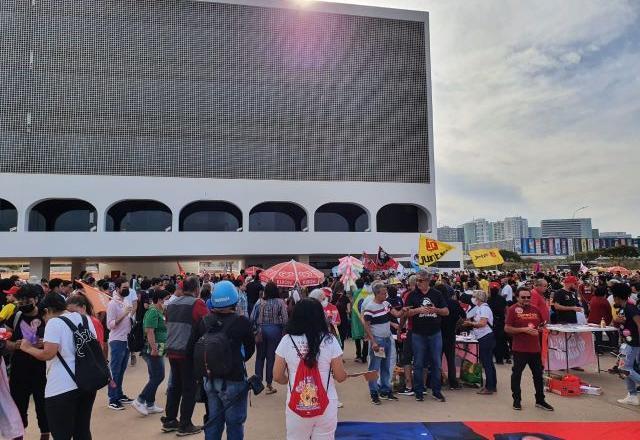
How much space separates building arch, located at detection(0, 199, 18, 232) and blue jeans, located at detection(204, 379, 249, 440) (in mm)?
33274

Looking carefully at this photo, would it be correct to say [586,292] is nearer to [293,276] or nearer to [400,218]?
[293,276]

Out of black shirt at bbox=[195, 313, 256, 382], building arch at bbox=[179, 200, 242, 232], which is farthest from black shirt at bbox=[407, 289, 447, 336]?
building arch at bbox=[179, 200, 242, 232]

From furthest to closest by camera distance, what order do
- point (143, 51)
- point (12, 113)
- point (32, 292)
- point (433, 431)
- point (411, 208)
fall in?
point (411, 208), point (143, 51), point (12, 113), point (433, 431), point (32, 292)

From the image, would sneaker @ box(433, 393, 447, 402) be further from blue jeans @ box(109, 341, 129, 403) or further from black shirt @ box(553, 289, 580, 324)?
blue jeans @ box(109, 341, 129, 403)

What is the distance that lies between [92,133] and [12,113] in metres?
5.20

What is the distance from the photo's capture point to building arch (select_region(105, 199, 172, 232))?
33594mm

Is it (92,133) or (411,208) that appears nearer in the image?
(92,133)

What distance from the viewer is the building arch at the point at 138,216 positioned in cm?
3359

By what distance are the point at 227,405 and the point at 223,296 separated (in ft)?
3.09

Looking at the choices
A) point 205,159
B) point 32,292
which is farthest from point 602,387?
point 205,159

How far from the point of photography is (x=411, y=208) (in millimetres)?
38750

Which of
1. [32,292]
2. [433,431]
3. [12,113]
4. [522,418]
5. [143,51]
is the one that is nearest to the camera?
[32,292]

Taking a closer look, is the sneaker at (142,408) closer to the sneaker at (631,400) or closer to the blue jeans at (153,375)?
the blue jeans at (153,375)

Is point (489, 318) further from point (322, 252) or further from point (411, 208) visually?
point (411, 208)
